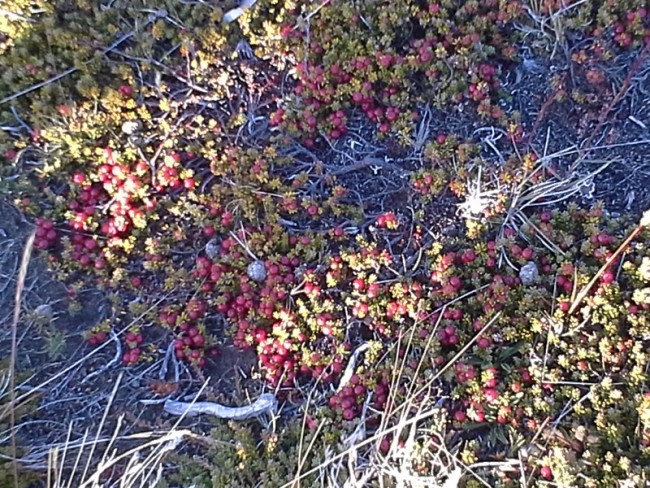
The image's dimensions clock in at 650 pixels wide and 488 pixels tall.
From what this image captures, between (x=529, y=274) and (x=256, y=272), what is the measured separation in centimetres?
133

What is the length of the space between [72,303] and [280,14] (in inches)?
77.4

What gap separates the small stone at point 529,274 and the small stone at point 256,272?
1268 mm

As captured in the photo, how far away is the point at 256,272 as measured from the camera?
3.30 m

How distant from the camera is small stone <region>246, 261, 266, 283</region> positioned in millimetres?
3303

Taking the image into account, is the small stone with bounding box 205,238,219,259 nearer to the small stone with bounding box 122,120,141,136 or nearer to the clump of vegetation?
the clump of vegetation

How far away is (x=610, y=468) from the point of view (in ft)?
8.50

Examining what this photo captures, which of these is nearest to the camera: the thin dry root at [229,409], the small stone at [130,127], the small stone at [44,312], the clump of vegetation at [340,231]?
the clump of vegetation at [340,231]

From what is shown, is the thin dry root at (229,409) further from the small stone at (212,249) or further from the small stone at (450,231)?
the small stone at (450,231)

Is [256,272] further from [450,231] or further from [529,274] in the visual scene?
[529,274]

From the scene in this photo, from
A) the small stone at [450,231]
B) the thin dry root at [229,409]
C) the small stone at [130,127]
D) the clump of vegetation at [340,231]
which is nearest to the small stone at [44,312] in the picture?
the clump of vegetation at [340,231]

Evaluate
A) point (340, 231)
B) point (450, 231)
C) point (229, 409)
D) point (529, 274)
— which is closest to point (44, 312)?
point (229, 409)

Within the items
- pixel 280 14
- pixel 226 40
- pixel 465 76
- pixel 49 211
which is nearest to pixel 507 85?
pixel 465 76

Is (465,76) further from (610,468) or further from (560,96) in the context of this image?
(610,468)

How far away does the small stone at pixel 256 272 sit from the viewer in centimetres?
330
